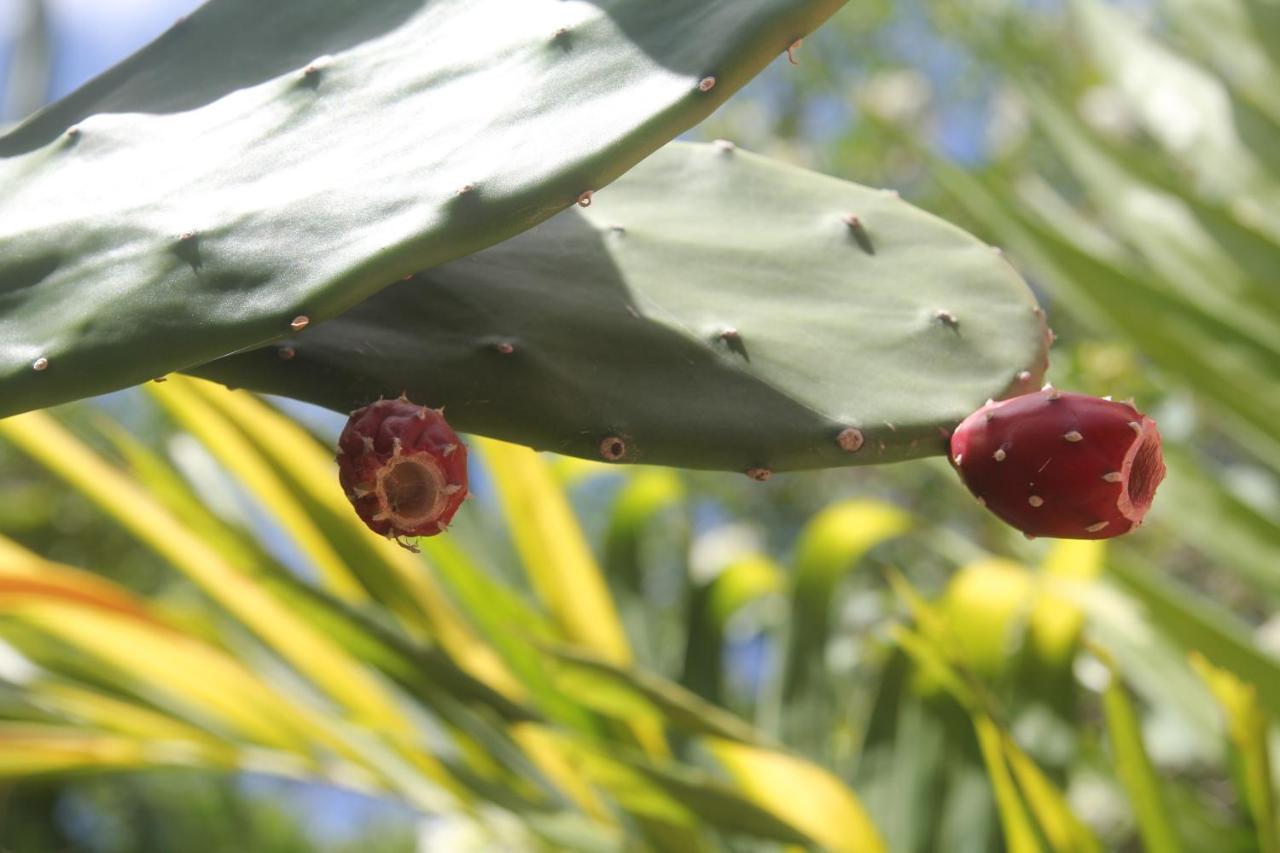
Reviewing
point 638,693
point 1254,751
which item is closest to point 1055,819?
point 1254,751

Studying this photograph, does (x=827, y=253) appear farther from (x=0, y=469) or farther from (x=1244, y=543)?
(x=0, y=469)

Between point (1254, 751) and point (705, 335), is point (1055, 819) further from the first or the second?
point (705, 335)

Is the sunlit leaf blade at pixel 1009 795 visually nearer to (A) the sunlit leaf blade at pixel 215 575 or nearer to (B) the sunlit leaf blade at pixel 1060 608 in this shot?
(B) the sunlit leaf blade at pixel 1060 608

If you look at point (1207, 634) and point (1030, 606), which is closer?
point (1207, 634)

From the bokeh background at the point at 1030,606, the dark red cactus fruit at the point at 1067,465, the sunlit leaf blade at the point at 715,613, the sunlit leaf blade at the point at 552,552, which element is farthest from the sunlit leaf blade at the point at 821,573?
the dark red cactus fruit at the point at 1067,465

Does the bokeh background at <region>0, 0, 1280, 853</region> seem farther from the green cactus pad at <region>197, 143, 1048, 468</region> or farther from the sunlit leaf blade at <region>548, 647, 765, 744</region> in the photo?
the green cactus pad at <region>197, 143, 1048, 468</region>

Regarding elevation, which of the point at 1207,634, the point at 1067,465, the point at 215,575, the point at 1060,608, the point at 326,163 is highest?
the point at 326,163

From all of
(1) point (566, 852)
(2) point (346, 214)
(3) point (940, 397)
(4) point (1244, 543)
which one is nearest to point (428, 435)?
(2) point (346, 214)
